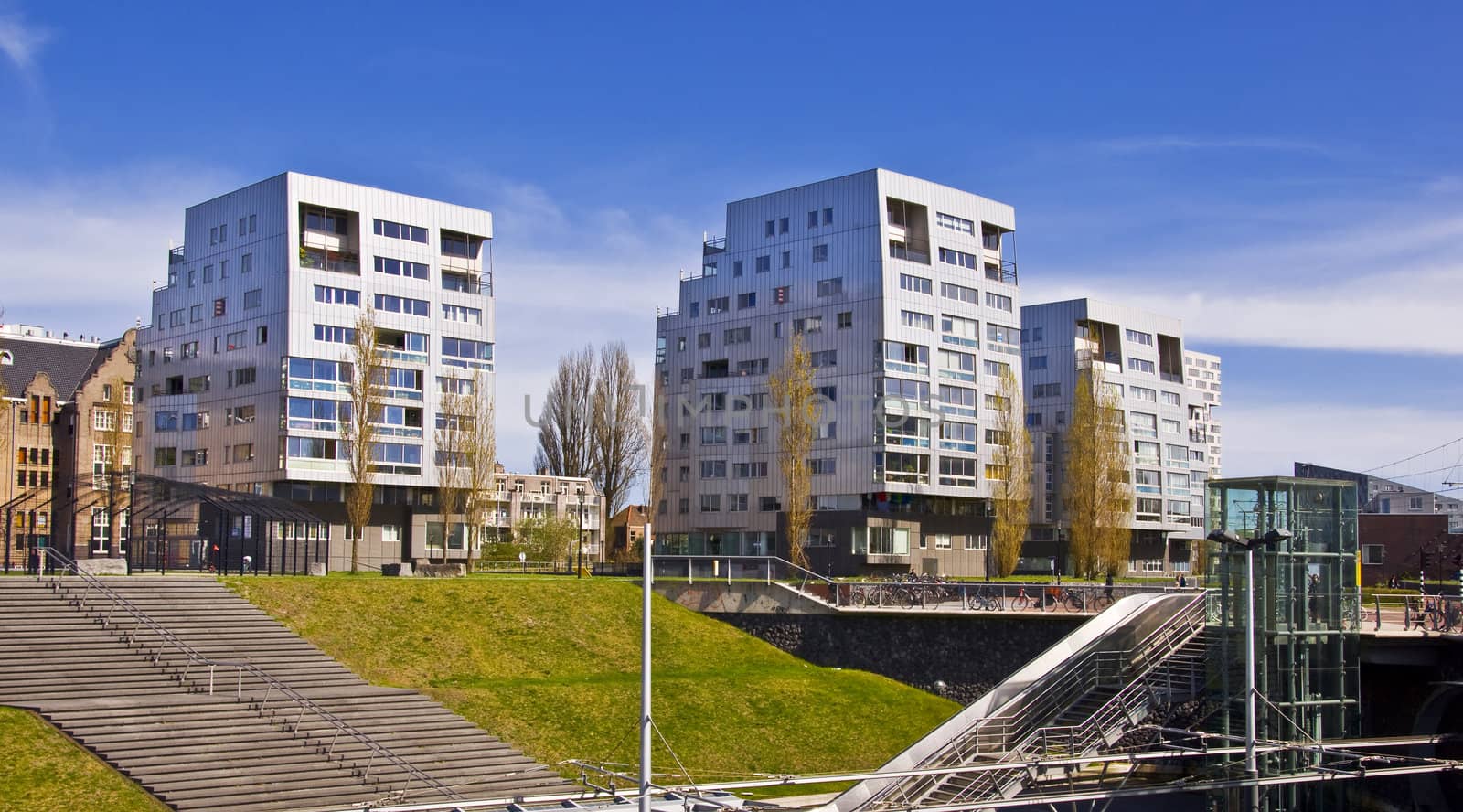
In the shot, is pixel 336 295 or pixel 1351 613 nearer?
pixel 1351 613

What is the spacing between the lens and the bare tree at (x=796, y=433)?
249ft

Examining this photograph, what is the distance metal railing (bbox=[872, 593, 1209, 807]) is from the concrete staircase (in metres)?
9.43

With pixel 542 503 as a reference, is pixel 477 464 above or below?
above

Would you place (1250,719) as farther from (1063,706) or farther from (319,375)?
(319,375)

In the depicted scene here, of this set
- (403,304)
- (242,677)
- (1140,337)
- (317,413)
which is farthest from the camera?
(1140,337)

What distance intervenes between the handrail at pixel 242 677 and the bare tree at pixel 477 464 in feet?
113

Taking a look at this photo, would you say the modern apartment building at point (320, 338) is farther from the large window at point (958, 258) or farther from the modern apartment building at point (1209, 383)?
the modern apartment building at point (1209, 383)

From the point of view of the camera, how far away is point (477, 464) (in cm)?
7944

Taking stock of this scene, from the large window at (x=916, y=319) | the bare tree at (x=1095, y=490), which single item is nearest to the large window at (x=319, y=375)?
the large window at (x=916, y=319)

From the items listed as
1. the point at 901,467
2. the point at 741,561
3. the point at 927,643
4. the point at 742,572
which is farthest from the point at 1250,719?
the point at 901,467

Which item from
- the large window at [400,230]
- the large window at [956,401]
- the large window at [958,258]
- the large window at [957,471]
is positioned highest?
the large window at [400,230]

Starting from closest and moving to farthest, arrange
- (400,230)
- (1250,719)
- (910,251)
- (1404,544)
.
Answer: (1250,719)
(400,230)
(910,251)
(1404,544)

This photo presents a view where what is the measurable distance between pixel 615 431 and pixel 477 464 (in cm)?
2160

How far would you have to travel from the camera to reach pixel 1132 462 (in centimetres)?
10906
